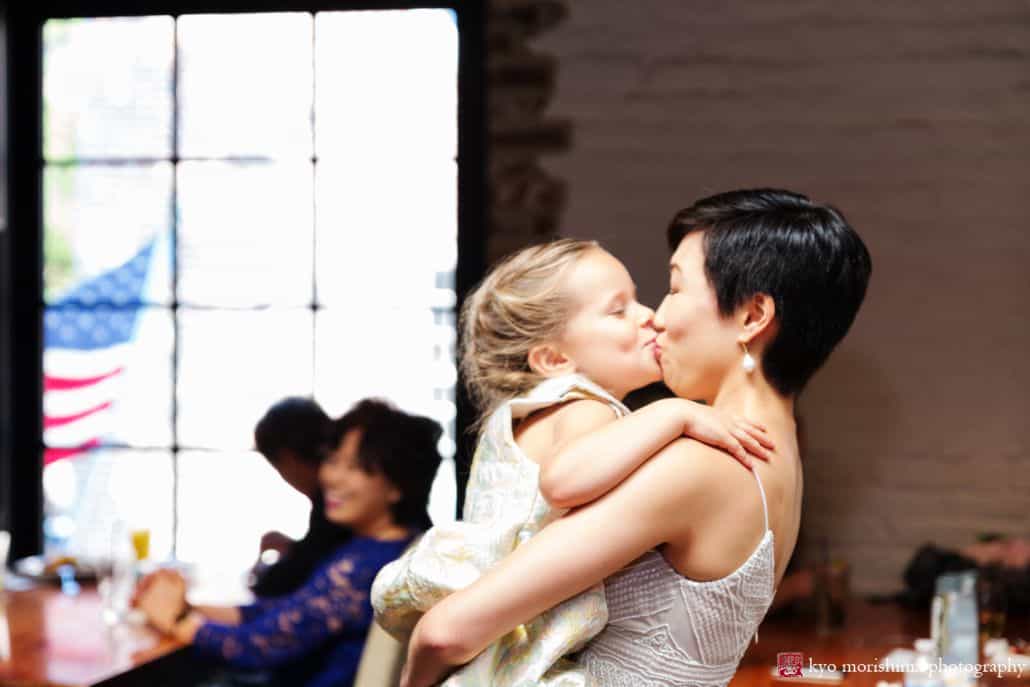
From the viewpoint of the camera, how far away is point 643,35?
4.08m

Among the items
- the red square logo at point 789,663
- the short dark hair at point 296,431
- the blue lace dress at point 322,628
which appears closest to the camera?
the red square logo at point 789,663

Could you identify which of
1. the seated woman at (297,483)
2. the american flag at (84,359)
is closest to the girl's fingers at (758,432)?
the seated woman at (297,483)

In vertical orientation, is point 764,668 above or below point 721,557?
below

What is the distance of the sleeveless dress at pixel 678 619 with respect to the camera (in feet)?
4.74

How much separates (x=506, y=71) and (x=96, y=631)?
215 centimetres

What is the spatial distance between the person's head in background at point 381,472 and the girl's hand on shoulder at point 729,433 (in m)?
2.02

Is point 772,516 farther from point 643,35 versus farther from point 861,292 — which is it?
point 643,35

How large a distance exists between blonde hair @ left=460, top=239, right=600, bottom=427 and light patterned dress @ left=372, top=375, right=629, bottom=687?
6.5 inches

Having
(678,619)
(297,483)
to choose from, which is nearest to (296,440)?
(297,483)

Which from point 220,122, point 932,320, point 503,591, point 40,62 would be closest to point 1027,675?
point 932,320

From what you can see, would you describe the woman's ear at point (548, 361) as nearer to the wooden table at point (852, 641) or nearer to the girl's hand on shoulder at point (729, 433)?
the girl's hand on shoulder at point (729, 433)

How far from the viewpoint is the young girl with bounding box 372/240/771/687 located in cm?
141

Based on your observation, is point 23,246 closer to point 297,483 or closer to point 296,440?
point 296,440

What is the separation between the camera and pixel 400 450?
3.55 metres
